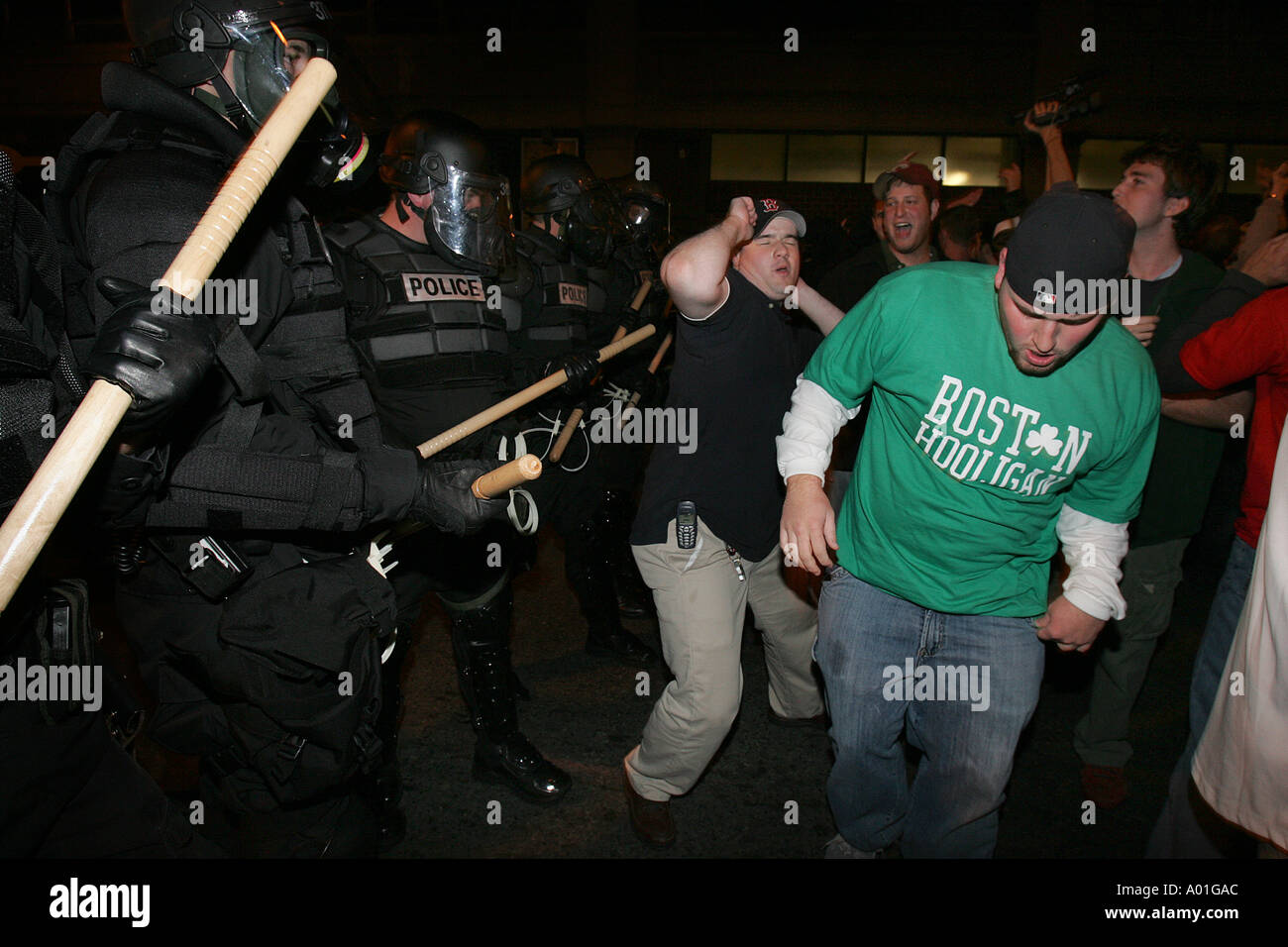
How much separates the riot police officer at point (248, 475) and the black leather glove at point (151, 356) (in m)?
0.11

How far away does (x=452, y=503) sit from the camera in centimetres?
213

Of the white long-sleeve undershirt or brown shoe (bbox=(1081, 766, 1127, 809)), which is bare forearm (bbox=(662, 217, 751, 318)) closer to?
the white long-sleeve undershirt

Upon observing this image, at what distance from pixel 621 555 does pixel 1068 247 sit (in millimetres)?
3734

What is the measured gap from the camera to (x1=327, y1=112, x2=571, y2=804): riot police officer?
321cm

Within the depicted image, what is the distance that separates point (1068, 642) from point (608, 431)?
10.1ft

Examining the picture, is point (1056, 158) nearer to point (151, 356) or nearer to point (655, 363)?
point (655, 363)

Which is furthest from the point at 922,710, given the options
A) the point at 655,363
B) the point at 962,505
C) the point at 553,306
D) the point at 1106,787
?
the point at 655,363

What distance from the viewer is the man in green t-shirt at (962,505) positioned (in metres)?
2.13

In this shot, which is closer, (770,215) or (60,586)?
(60,586)

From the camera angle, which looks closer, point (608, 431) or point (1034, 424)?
point (1034, 424)

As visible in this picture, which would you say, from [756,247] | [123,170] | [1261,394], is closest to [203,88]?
[123,170]

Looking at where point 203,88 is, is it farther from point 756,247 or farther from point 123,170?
point 756,247

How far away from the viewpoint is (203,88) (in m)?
2.17

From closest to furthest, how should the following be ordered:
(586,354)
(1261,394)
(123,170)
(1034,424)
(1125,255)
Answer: (123,170) → (1125,255) → (1034,424) → (1261,394) → (586,354)
